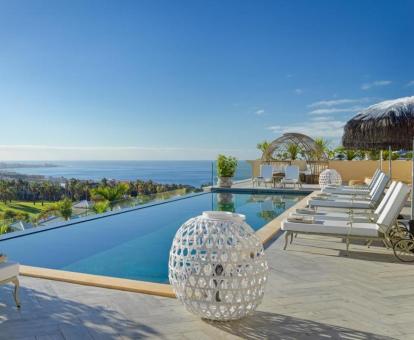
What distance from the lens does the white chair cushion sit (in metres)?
3.50

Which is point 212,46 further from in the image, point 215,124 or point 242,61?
point 215,124

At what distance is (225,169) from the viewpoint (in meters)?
16.6

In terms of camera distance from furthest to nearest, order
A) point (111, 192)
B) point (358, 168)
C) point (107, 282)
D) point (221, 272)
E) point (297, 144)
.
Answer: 1. point (297, 144)
2. point (358, 168)
3. point (111, 192)
4. point (107, 282)
5. point (221, 272)

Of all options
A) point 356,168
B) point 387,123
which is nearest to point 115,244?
point 387,123

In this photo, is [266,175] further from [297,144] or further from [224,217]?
[224,217]

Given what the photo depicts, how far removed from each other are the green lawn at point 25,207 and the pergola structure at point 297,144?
45.3ft

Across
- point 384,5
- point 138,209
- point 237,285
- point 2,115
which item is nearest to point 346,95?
point 384,5

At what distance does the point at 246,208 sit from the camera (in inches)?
456

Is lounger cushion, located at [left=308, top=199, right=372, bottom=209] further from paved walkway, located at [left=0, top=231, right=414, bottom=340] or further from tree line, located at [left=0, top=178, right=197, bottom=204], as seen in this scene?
tree line, located at [left=0, top=178, right=197, bottom=204]

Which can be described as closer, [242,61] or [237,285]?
[237,285]

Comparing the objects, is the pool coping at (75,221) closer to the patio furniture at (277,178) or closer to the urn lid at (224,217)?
the urn lid at (224,217)

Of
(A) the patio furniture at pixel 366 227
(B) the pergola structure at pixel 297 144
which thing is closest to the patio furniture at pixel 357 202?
(A) the patio furniture at pixel 366 227

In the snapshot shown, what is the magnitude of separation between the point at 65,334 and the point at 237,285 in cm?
142

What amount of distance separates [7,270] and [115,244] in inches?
Answer: 148
